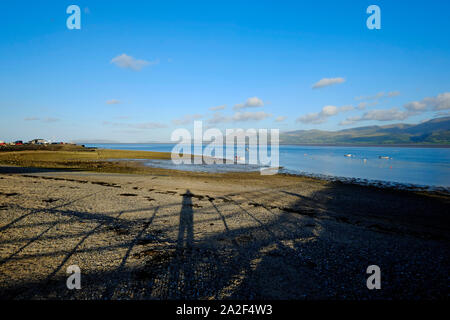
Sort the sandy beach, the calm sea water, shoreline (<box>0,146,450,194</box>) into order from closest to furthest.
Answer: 1. the sandy beach
2. shoreline (<box>0,146,450,194</box>)
3. the calm sea water

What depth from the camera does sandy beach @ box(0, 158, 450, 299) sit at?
5.74m

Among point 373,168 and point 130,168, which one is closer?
point 130,168

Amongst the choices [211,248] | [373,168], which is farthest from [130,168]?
[373,168]

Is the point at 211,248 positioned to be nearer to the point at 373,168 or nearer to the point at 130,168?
the point at 130,168

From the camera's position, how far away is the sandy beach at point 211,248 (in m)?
5.74

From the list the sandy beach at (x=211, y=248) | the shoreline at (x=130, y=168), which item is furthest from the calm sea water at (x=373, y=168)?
the sandy beach at (x=211, y=248)

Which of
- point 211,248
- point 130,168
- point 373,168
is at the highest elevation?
point 130,168

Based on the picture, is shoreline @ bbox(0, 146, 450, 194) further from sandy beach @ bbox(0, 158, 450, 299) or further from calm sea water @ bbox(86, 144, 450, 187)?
sandy beach @ bbox(0, 158, 450, 299)

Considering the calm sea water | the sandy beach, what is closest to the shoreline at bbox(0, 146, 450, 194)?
the calm sea water

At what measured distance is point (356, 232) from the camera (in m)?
10.4

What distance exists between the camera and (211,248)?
8.16m

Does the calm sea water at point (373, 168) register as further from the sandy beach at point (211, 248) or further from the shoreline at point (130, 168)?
the sandy beach at point (211, 248)
